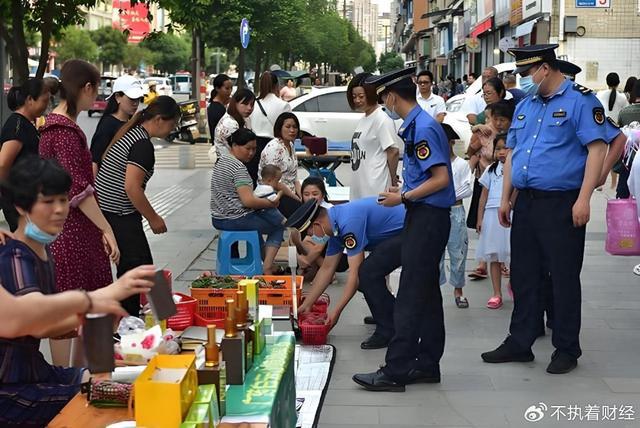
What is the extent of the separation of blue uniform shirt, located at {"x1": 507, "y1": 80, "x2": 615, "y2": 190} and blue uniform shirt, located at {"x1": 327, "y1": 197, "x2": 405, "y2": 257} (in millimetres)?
960

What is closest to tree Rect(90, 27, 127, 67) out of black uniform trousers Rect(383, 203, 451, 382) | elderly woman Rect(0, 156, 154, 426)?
black uniform trousers Rect(383, 203, 451, 382)

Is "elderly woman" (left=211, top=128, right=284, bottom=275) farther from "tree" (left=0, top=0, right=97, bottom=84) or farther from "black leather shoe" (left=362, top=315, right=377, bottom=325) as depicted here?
"tree" (left=0, top=0, right=97, bottom=84)

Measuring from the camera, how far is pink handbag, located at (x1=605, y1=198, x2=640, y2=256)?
25.7ft

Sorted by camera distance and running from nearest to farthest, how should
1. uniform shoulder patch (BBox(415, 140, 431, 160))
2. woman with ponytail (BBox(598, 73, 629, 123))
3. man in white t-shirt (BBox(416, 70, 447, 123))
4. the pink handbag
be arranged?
uniform shoulder patch (BBox(415, 140, 431, 160)) < the pink handbag < man in white t-shirt (BBox(416, 70, 447, 123)) < woman with ponytail (BBox(598, 73, 629, 123))

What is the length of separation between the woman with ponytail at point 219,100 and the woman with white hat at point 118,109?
4.10 meters

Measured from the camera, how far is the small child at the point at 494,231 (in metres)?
8.84

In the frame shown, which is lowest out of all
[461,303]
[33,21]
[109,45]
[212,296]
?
[461,303]

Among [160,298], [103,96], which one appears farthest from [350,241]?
[103,96]

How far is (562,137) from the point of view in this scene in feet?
21.9

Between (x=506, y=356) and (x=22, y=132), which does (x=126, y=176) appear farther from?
(x=506, y=356)

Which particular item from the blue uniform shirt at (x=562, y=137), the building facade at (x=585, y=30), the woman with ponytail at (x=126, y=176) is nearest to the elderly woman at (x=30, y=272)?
the woman with ponytail at (x=126, y=176)

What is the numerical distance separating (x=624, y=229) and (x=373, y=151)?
223cm

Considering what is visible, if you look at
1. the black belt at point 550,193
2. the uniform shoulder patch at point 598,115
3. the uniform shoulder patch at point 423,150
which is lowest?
the black belt at point 550,193

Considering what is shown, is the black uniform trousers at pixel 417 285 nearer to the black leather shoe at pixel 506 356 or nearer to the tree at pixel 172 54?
the black leather shoe at pixel 506 356
